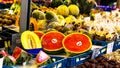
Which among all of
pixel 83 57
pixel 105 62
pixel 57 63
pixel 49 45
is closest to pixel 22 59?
pixel 57 63

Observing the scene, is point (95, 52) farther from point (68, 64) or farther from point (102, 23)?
point (102, 23)

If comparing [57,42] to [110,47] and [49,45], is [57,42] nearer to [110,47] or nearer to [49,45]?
[49,45]

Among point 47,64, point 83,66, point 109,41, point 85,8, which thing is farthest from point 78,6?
point 47,64

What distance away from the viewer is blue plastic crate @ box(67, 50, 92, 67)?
1895mm

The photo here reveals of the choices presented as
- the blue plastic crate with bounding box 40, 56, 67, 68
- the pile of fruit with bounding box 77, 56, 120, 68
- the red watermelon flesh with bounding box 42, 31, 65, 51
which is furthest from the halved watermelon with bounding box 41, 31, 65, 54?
the pile of fruit with bounding box 77, 56, 120, 68

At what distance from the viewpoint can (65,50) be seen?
2049 mm

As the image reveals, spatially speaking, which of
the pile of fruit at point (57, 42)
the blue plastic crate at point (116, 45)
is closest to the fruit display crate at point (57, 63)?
the pile of fruit at point (57, 42)

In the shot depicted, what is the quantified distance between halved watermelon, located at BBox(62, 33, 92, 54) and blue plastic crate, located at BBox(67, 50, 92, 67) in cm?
4

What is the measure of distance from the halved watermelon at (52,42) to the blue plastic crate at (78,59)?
192 mm

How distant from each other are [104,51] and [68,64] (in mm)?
538

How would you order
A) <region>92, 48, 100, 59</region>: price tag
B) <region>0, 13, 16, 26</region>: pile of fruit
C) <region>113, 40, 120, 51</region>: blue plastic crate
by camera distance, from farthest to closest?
<region>0, 13, 16, 26</region>: pile of fruit < <region>113, 40, 120, 51</region>: blue plastic crate < <region>92, 48, 100, 59</region>: price tag

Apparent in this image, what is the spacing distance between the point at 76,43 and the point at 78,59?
0.69 feet

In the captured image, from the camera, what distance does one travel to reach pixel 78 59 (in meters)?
1.96

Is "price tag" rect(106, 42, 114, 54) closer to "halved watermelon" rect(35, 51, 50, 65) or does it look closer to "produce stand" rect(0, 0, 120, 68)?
"produce stand" rect(0, 0, 120, 68)
